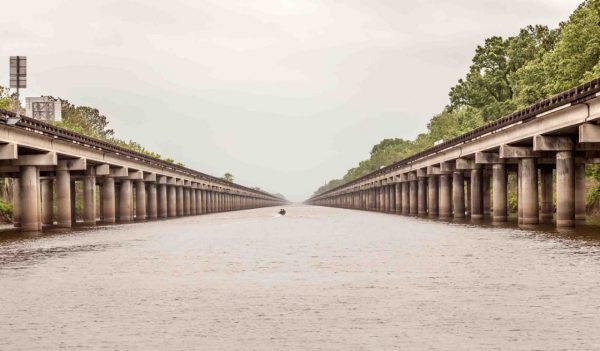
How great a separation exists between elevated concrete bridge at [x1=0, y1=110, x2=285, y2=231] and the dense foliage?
45.4 meters

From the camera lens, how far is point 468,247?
116 ft

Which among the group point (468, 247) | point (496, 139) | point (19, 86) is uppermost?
point (19, 86)

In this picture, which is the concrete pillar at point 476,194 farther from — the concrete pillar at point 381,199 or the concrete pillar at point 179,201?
the concrete pillar at point 381,199

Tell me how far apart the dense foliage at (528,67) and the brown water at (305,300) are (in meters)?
43.7

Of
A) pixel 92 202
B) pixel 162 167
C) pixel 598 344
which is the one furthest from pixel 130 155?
pixel 598 344

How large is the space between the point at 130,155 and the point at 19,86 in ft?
81.3

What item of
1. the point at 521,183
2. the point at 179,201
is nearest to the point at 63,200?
the point at 521,183

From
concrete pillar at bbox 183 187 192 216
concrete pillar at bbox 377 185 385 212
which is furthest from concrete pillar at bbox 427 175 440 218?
concrete pillar at bbox 183 187 192 216

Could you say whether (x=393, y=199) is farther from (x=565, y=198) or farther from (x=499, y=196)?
(x=565, y=198)

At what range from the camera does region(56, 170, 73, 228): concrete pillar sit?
67750 mm

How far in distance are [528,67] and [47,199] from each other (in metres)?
58.5

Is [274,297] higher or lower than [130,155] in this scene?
lower

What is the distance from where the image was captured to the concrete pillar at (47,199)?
3275 inches

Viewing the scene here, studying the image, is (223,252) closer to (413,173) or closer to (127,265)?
(127,265)
